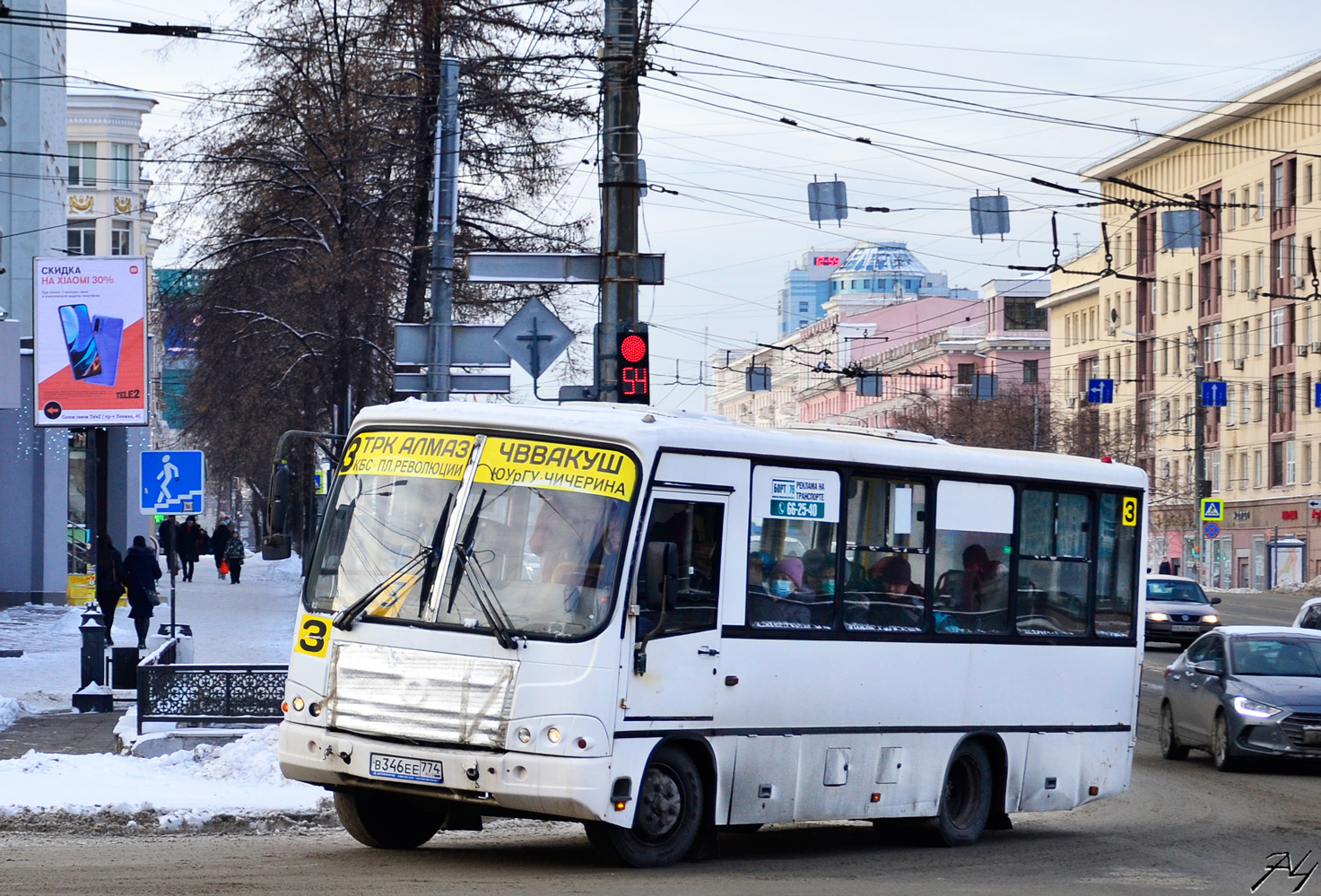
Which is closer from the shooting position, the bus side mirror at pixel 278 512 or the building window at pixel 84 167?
the bus side mirror at pixel 278 512

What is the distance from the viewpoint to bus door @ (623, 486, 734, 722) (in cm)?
1076

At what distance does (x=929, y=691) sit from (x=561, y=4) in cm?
1701

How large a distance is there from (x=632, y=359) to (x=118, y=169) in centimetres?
9391

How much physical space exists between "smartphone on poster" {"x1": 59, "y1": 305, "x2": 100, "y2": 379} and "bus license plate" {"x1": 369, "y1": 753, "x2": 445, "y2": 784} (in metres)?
16.8

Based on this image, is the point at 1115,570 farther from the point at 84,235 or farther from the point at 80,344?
the point at 84,235

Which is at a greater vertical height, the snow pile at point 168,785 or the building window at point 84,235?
the building window at point 84,235

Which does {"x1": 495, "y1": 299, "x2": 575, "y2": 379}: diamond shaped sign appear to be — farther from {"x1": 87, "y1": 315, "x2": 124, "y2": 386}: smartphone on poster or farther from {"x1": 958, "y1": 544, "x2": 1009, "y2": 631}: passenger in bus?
{"x1": 87, "y1": 315, "x2": 124, "y2": 386}: smartphone on poster

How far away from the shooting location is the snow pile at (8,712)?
1915 cm

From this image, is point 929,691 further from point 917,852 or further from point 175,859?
point 175,859

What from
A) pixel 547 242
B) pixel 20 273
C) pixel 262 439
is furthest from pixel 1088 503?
pixel 20 273

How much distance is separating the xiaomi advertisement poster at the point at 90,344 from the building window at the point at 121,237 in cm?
8332

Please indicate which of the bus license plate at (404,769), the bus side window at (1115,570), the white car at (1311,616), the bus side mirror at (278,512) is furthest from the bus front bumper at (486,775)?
the white car at (1311,616)

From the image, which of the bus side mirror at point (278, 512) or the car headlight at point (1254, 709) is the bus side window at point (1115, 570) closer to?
the car headlight at point (1254, 709)

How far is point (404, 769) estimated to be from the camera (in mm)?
10523
